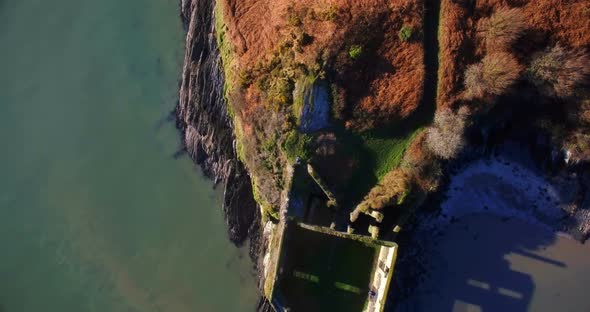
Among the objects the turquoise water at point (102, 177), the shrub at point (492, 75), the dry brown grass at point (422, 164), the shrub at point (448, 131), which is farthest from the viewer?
the turquoise water at point (102, 177)

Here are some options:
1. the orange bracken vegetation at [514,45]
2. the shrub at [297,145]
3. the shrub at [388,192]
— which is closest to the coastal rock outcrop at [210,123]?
the shrub at [297,145]

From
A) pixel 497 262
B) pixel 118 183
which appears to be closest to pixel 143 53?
pixel 118 183

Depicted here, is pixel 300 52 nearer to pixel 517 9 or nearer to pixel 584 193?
pixel 517 9

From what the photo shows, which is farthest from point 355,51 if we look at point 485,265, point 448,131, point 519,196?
point 485,265

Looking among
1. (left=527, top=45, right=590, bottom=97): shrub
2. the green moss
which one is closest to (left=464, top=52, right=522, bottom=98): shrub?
(left=527, top=45, right=590, bottom=97): shrub

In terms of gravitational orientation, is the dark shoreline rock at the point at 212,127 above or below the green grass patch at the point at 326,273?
above

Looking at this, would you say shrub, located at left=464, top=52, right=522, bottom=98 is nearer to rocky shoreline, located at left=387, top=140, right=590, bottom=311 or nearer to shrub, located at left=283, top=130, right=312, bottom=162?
rocky shoreline, located at left=387, top=140, right=590, bottom=311

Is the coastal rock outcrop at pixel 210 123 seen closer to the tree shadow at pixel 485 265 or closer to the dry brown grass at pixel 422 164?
the dry brown grass at pixel 422 164
